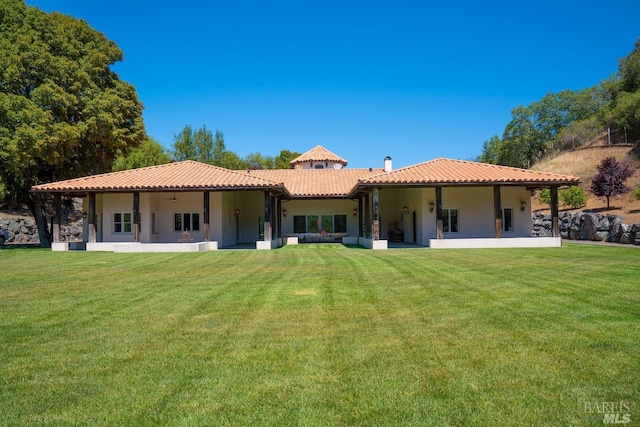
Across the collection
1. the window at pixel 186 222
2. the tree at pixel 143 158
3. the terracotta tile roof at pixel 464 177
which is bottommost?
the window at pixel 186 222

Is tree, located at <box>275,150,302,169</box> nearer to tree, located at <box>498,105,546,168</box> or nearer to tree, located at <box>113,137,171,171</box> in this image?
tree, located at <box>113,137,171,171</box>

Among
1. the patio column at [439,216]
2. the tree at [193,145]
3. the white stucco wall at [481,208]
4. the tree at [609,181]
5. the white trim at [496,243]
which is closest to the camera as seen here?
the white trim at [496,243]

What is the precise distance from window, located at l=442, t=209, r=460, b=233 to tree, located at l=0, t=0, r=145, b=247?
17.6 meters

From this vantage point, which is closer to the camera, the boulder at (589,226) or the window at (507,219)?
the boulder at (589,226)

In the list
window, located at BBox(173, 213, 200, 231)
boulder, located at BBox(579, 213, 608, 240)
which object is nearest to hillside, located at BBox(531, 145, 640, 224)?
boulder, located at BBox(579, 213, 608, 240)

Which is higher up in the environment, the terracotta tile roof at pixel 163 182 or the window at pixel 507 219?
the terracotta tile roof at pixel 163 182

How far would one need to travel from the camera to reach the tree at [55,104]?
2197 cm

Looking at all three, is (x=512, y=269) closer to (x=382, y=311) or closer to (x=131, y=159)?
(x=382, y=311)

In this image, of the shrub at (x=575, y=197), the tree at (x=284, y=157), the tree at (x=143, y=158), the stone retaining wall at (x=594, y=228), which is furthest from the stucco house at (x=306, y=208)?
the tree at (x=284, y=157)

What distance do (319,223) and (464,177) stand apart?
37.6 feet

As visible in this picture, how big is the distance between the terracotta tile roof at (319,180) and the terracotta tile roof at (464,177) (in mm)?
6339

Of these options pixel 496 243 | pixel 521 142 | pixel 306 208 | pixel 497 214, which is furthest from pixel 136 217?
pixel 521 142

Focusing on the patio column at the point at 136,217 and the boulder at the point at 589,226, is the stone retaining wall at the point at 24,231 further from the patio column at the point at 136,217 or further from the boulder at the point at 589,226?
the boulder at the point at 589,226

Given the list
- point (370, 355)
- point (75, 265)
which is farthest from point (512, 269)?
point (75, 265)
